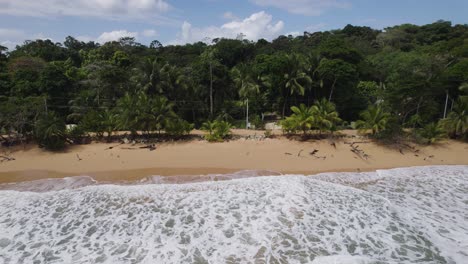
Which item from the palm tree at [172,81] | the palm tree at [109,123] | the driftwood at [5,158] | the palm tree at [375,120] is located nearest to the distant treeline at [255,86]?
the palm tree at [172,81]

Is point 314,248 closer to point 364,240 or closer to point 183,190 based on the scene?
point 364,240

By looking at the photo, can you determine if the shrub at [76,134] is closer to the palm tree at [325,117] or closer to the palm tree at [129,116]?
the palm tree at [129,116]

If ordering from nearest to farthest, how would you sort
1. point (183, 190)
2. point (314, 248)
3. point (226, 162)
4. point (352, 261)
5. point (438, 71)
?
1. point (352, 261)
2. point (314, 248)
3. point (183, 190)
4. point (226, 162)
5. point (438, 71)

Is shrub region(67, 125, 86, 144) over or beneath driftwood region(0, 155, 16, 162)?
over

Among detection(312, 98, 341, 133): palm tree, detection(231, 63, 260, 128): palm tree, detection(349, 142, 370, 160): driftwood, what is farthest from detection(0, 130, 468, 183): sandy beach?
detection(231, 63, 260, 128): palm tree

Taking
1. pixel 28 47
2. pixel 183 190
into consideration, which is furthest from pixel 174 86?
pixel 28 47

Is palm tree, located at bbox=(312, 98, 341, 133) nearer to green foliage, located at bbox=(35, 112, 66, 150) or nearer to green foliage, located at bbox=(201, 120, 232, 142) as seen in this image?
green foliage, located at bbox=(201, 120, 232, 142)
